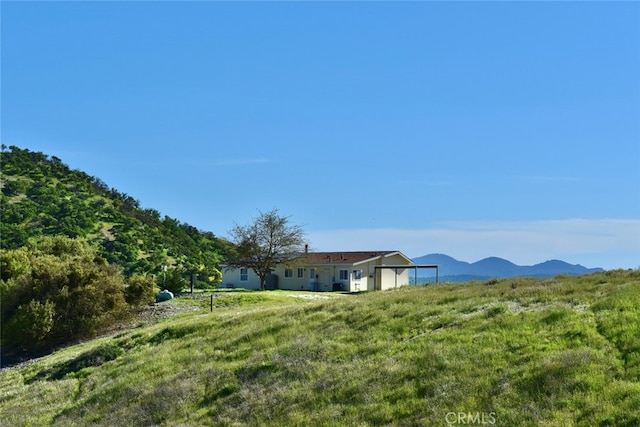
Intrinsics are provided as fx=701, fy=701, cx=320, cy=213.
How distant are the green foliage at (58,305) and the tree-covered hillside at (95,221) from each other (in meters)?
35.1

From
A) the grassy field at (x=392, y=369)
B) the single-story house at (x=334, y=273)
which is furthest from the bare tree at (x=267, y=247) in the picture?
the grassy field at (x=392, y=369)

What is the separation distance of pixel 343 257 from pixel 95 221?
138 ft

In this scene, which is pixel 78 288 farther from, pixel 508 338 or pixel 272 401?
pixel 508 338

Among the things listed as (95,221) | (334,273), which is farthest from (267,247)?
(95,221)

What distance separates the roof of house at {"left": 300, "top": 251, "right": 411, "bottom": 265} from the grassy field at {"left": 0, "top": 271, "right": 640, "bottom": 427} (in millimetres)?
31812

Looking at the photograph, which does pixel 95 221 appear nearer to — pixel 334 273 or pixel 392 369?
pixel 334 273

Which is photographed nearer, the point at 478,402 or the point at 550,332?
the point at 478,402

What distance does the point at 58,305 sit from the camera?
36.0 meters

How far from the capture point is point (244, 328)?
22.9 metres

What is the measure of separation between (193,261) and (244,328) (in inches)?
2549

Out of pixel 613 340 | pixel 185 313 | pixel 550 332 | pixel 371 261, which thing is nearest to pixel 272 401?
pixel 550 332

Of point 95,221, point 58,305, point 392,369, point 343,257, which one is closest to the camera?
point 392,369

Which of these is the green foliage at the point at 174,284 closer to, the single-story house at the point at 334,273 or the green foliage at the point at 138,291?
the green foliage at the point at 138,291

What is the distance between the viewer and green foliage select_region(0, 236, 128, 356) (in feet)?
113
